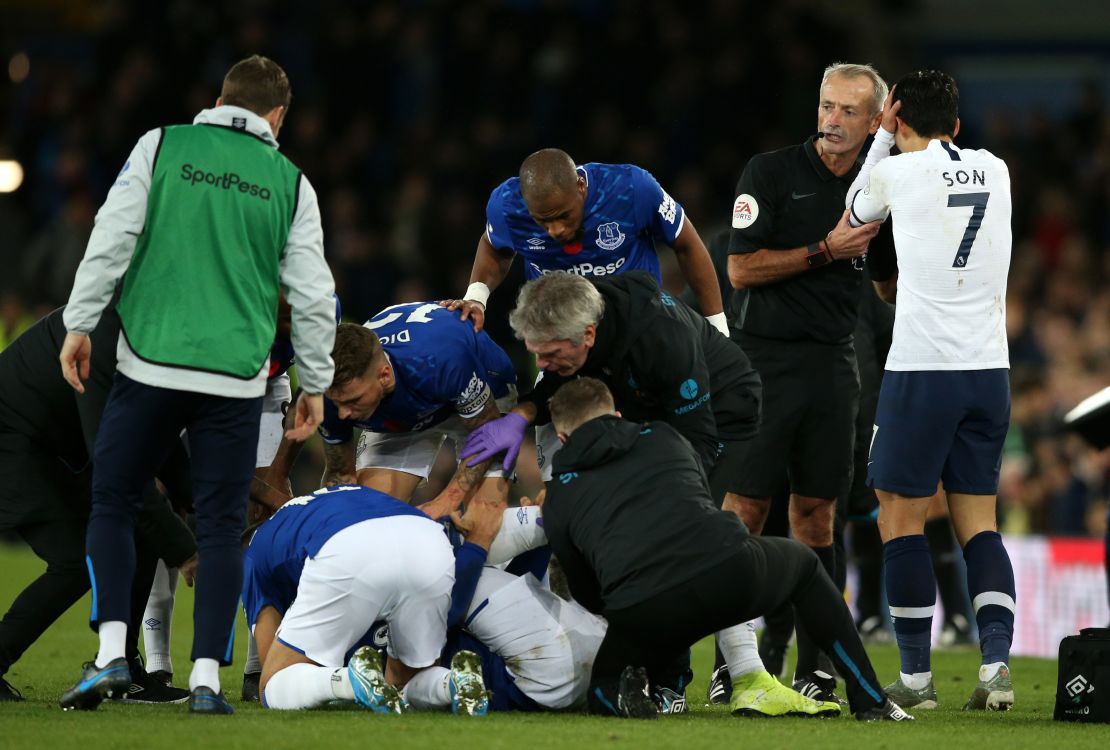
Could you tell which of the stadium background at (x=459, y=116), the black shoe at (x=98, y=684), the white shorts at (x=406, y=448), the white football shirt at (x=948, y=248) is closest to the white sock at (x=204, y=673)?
the black shoe at (x=98, y=684)

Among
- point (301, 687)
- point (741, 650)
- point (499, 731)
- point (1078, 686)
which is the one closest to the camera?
point (499, 731)

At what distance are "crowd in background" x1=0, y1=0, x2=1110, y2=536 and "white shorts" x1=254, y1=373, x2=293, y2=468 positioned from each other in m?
7.34

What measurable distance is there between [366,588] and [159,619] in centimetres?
145

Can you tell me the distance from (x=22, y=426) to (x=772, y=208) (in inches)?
124

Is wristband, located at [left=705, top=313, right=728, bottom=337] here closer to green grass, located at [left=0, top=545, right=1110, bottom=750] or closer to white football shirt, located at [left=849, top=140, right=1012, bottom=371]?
white football shirt, located at [left=849, top=140, right=1012, bottom=371]

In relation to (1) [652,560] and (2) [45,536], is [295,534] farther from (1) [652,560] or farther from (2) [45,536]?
(1) [652,560]

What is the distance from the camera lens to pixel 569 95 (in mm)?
16109

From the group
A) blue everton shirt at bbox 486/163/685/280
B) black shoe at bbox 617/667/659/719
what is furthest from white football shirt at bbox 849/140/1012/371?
black shoe at bbox 617/667/659/719

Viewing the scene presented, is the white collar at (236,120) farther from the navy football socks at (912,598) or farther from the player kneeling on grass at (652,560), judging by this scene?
the navy football socks at (912,598)

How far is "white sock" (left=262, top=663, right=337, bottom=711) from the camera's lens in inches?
215

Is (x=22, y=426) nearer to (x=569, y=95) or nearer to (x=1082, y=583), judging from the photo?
(x=1082, y=583)

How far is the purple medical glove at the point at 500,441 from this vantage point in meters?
6.14

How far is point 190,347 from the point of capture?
5.24 metres

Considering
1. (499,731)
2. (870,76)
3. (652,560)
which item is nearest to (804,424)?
(870,76)
